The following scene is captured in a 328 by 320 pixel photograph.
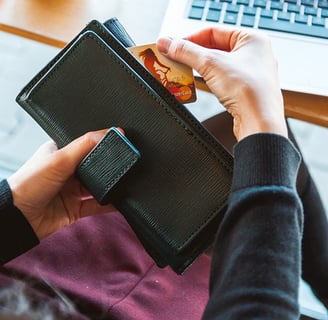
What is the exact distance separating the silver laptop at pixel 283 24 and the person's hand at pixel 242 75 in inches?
3.7

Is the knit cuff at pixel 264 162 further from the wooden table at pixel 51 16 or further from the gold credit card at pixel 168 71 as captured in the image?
the wooden table at pixel 51 16

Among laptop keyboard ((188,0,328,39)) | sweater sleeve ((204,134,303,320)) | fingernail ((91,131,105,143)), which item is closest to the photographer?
sweater sleeve ((204,134,303,320))

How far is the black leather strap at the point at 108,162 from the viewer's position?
663mm

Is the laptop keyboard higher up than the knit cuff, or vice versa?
the laptop keyboard

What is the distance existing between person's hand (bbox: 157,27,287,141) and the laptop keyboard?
11 centimetres

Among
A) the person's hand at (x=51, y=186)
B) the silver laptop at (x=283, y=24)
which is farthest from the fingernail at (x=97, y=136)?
the silver laptop at (x=283, y=24)

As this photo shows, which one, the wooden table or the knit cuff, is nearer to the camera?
the knit cuff

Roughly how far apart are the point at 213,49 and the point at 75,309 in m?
0.39

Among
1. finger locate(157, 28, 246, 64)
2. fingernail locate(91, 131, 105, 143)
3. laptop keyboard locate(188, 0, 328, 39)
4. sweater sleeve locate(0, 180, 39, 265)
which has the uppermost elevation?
finger locate(157, 28, 246, 64)

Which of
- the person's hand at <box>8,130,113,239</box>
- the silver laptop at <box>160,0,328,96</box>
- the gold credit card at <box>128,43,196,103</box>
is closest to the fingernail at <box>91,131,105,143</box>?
the person's hand at <box>8,130,113,239</box>

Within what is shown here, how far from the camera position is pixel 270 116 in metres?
0.65

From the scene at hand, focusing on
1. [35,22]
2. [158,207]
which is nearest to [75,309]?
[158,207]

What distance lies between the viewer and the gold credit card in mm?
725

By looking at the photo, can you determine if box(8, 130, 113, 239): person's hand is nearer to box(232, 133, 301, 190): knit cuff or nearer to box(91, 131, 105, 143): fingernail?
box(91, 131, 105, 143): fingernail
